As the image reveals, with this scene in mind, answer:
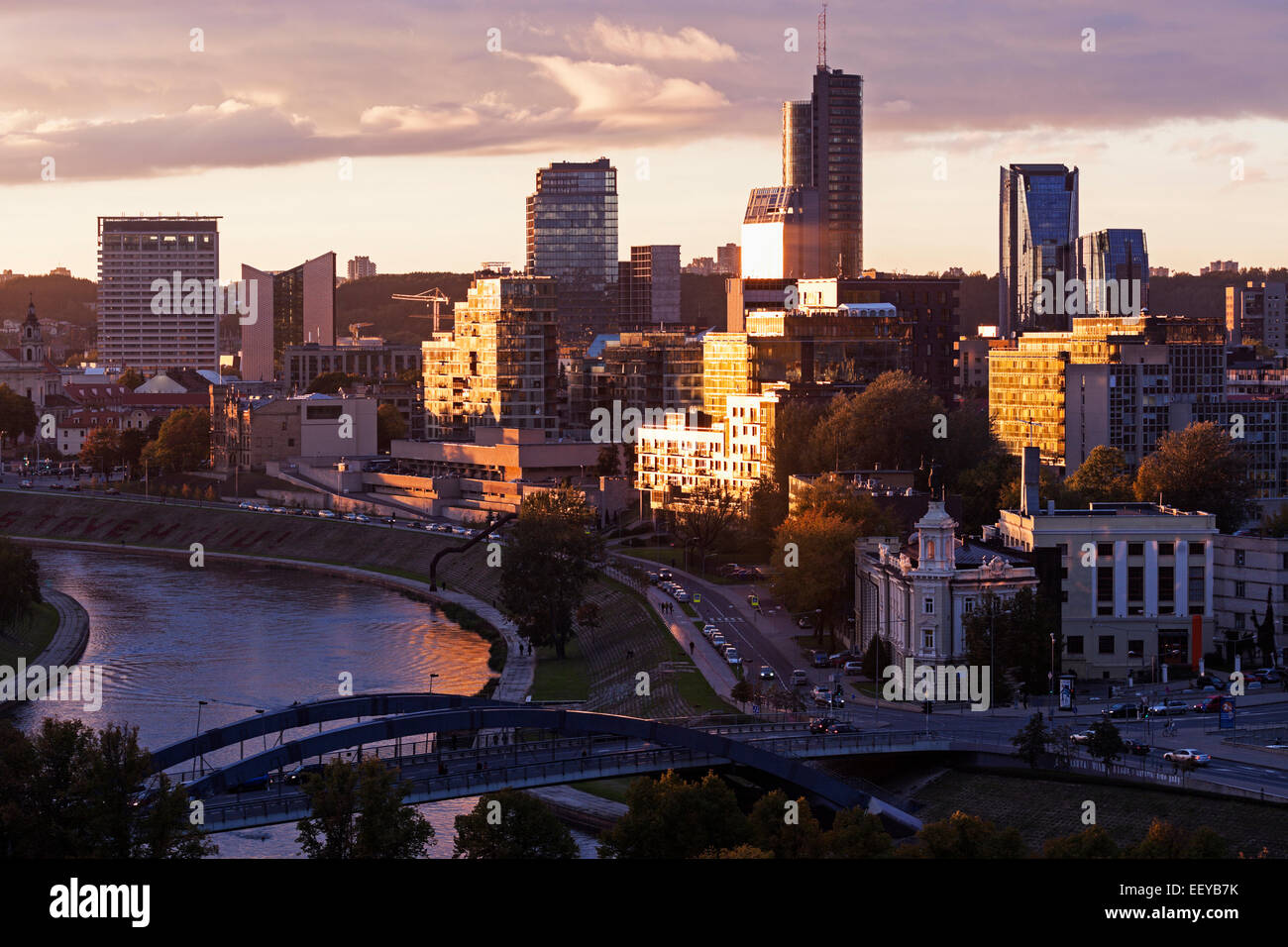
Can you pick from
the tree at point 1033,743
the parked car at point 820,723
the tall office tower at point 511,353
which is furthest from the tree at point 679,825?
the tall office tower at point 511,353

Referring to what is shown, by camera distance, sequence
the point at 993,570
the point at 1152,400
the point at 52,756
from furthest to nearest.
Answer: the point at 1152,400, the point at 993,570, the point at 52,756

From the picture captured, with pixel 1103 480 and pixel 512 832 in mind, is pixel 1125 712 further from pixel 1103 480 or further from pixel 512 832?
pixel 1103 480

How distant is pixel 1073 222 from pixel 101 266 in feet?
301

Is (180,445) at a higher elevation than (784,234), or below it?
below

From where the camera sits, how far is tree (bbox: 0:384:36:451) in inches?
4385

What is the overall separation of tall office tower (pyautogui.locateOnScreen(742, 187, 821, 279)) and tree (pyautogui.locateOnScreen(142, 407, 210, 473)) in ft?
173

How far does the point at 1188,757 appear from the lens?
90.6ft

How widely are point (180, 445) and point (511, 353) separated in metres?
20.5

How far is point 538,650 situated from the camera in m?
48.8

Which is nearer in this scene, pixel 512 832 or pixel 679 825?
pixel 512 832

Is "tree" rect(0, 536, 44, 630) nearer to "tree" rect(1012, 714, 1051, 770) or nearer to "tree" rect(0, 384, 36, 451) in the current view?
"tree" rect(1012, 714, 1051, 770)

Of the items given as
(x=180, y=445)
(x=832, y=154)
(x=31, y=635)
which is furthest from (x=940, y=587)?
(x=832, y=154)
